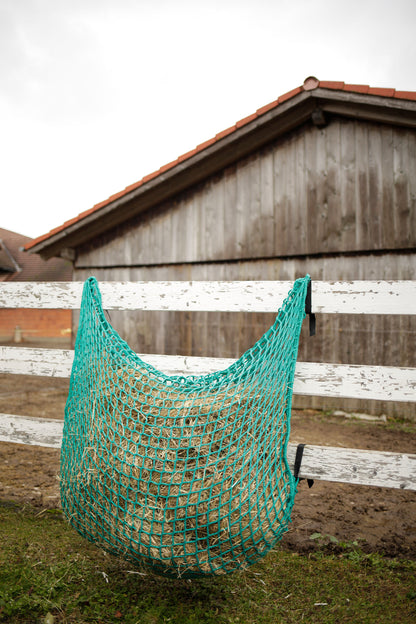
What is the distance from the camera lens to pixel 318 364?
212 cm

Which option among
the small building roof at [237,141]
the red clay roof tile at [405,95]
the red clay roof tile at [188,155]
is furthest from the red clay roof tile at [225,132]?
the red clay roof tile at [405,95]

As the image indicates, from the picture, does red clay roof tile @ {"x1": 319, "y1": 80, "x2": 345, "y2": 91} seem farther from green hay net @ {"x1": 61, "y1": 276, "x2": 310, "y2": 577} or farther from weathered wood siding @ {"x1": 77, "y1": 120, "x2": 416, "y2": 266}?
green hay net @ {"x1": 61, "y1": 276, "x2": 310, "y2": 577}

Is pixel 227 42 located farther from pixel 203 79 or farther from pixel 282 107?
pixel 282 107

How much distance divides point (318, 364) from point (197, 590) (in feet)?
4.04

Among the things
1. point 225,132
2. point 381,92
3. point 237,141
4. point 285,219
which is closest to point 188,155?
point 225,132

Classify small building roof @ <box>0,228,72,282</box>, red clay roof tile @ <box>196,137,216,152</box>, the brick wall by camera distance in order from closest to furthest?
1. red clay roof tile @ <box>196,137,216,152</box>
2. small building roof @ <box>0,228,72,282</box>
3. the brick wall

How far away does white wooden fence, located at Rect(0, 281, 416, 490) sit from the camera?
6.77 ft

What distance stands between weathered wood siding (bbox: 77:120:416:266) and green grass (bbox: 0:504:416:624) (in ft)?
17.7

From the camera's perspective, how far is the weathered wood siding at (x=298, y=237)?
6531mm

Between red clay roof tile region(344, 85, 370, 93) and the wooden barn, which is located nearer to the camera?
red clay roof tile region(344, 85, 370, 93)

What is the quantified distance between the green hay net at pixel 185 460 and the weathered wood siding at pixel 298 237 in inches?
206

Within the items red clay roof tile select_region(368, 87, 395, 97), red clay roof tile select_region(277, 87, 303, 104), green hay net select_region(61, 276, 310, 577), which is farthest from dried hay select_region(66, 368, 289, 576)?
red clay roof tile select_region(277, 87, 303, 104)

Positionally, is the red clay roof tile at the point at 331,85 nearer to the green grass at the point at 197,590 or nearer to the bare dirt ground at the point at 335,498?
the bare dirt ground at the point at 335,498

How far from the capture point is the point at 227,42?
12109 millimetres
